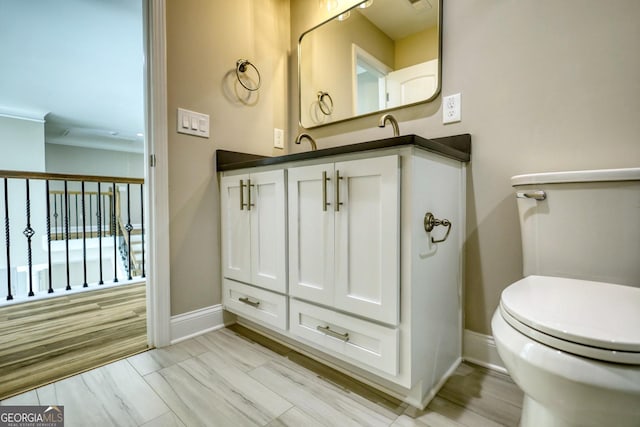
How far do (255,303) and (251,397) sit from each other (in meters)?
0.46

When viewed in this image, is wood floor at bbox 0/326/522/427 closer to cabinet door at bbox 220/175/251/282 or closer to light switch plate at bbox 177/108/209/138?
cabinet door at bbox 220/175/251/282

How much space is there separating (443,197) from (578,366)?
659mm

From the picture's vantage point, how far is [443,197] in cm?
111

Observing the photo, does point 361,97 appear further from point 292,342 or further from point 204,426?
point 204,426

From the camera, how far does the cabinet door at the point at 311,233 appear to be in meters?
1.10

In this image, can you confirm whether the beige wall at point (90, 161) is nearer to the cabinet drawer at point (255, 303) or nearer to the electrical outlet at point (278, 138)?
the electrical outlet at point (278, 138)

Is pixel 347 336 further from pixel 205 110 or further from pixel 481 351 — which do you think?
pixel 205 110

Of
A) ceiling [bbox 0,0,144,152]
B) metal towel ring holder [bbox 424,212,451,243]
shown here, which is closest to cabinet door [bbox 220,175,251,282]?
metal towel ring holder [bbox 424,212,451,243]

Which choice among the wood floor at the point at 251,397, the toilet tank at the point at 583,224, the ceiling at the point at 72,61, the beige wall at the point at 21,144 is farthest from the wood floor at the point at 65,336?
the beige wall at the point at 21,144

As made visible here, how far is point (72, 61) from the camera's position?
2887mm

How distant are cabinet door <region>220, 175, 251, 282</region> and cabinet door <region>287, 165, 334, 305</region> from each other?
0.34m

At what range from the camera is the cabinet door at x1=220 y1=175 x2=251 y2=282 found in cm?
147

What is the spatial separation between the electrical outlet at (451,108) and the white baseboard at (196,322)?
5.05 ft


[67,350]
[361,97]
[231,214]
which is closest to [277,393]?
[231,214]
